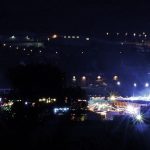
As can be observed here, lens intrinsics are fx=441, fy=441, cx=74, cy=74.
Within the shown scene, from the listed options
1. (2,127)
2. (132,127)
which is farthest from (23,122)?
(132,127)

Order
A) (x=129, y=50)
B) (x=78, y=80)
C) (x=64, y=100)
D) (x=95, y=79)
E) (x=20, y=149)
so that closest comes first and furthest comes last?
(x=20, y=149)
(x=64, y=100)
(x=78, y=80)
(x=95, y=79)
(x=129, y=50)

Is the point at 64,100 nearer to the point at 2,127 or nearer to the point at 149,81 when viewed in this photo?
the point at 2,127

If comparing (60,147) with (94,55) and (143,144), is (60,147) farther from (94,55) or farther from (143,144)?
(94,55)

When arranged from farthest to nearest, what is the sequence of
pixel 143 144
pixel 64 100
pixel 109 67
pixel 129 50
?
pixel 129 50 < pixel 109 67 < pixel 64 100 < pixel 143 144

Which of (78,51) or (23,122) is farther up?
(78,51)

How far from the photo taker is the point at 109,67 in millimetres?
64500

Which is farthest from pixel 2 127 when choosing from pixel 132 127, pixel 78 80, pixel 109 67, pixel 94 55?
pixel 94 55

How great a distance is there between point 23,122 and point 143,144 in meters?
4.44

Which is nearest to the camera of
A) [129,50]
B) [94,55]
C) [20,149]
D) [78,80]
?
[20,149]

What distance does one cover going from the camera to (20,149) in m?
11.4

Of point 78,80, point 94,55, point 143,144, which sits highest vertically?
point 94,55

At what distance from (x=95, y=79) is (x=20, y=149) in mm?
47457

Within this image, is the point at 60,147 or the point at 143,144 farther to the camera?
the point at 143,144

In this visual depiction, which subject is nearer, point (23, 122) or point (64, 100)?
point (23, 122)
